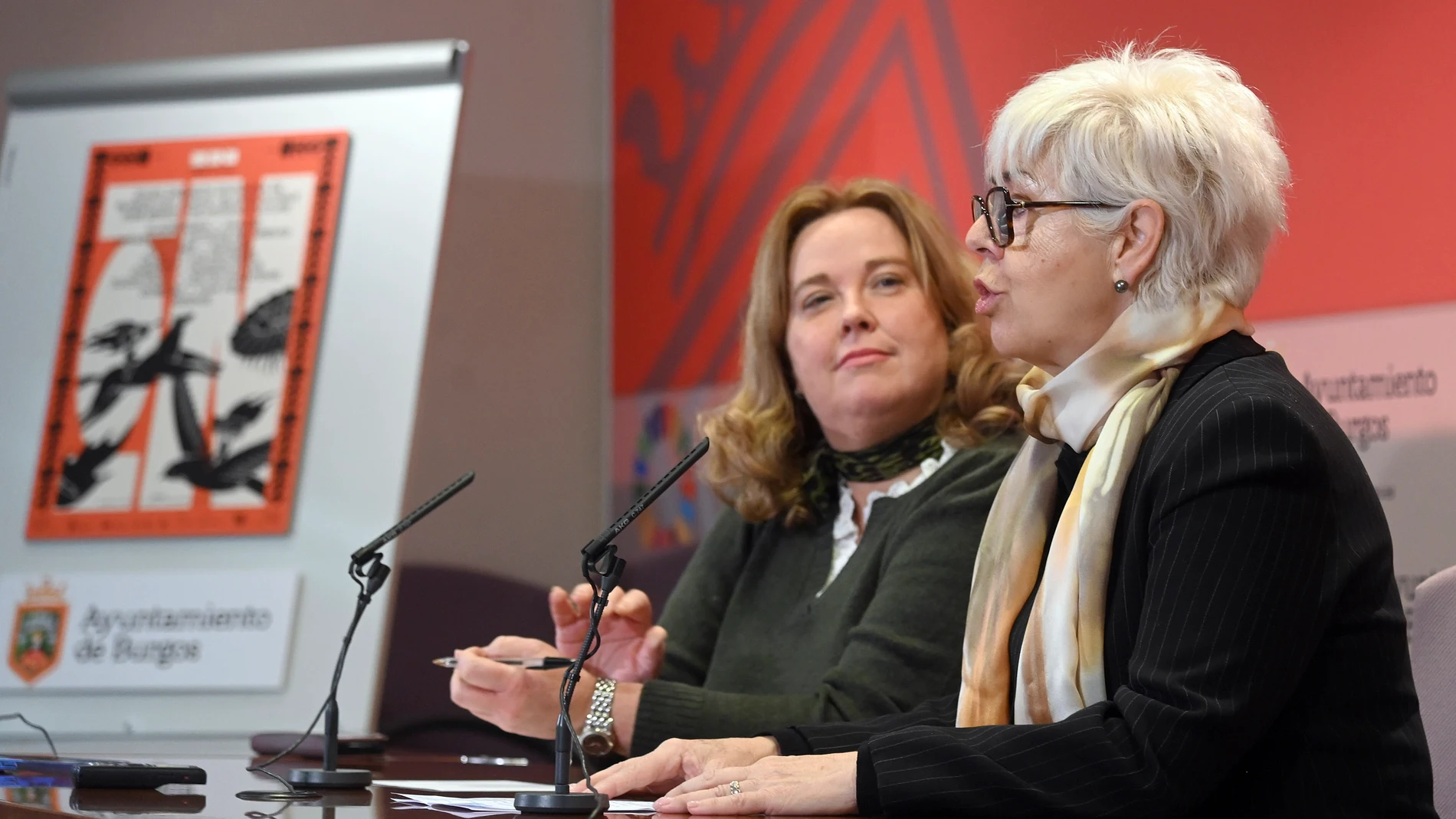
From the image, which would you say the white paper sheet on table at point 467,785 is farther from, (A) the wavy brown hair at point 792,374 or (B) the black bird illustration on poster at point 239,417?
(B) the black bird illustration on poster at point 239,417

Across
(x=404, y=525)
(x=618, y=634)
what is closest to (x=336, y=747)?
(x=404, y=525)

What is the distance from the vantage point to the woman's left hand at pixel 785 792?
1281 mm

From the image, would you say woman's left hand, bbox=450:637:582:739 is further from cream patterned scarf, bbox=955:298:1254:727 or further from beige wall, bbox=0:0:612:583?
beige wall, bbox=0:0:612:583

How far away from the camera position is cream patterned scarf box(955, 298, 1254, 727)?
55.2 inches

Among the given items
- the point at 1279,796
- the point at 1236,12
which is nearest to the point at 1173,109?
the point at 1279,796

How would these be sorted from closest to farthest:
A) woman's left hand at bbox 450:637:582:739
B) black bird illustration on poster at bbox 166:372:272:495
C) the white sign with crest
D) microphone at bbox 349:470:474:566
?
microphone at bbox 349:470:474:566 < woman's left hand at bbox 450:637:582:739 < the white sign with crest < black bird illustration on poster at bbox 166:372:272:495

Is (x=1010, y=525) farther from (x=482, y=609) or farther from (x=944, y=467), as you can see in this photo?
(x=482, y=609)

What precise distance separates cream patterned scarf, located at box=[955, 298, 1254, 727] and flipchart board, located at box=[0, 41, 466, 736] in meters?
1.61

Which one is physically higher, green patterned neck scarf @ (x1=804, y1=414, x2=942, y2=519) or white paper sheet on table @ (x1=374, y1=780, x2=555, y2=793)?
green patterned neck scarf @ (x1=804, y1=414, x2=942, y2=519)

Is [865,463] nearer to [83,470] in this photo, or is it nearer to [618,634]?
[618,634]

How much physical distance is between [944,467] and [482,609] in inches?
75.2

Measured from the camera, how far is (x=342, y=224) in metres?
3.16

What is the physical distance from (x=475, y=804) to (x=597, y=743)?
0.58 meters

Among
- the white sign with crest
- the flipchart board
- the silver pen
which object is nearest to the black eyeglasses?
the silver pen
